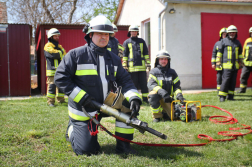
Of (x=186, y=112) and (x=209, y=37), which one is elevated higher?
(x=209, y=37)

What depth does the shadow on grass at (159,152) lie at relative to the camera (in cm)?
352

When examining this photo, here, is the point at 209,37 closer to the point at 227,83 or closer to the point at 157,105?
the point at 227,83

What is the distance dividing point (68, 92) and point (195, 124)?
2834 millimetres

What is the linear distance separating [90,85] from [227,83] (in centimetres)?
578

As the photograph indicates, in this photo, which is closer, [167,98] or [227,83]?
[167,98]

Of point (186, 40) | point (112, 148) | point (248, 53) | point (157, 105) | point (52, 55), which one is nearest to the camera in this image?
point (112, 148)

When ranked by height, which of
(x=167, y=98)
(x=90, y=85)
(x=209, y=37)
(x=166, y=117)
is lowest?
(x=166, y=117)

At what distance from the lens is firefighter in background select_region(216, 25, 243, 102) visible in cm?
811

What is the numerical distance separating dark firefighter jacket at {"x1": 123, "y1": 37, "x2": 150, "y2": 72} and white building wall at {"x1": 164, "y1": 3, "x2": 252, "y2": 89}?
10.2 feet

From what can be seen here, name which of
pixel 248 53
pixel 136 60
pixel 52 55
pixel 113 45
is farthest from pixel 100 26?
pixel 248 53

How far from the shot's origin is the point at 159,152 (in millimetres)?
3691

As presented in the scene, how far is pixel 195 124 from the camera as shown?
523 cm

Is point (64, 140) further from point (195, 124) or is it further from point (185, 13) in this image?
point (185, 13)

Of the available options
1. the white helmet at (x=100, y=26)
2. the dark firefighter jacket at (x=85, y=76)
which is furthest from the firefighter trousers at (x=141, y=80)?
the white helmet at (x=100, y=26)
